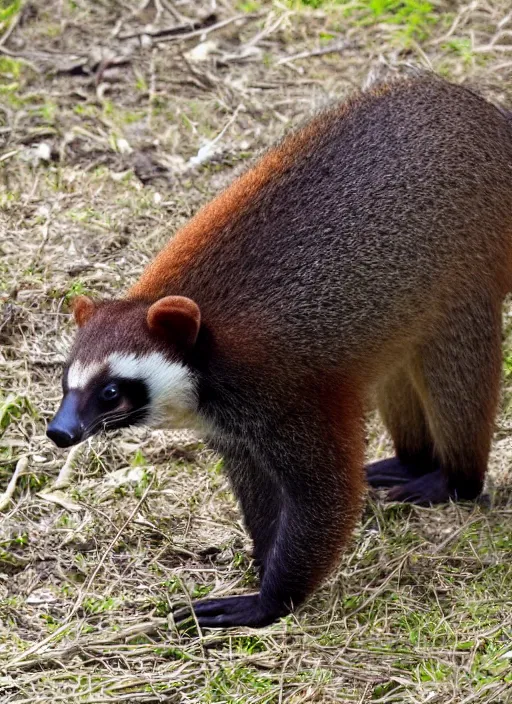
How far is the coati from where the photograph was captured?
239 inches

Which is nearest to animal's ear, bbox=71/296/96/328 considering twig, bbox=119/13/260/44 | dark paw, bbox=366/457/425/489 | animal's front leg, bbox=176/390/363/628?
animal's front leg, bbox=176/390/363/628

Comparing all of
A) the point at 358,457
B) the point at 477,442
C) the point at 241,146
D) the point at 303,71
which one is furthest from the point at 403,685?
the point at 303,71

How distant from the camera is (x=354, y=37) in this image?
11406 millimetres

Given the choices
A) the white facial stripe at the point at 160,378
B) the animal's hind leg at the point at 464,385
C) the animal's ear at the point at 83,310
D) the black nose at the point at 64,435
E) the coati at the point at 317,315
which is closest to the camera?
the black nose at the point at 64,435

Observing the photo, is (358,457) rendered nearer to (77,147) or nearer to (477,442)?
(477,442)

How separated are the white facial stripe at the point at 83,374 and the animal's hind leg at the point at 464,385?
Result: 2.20 m

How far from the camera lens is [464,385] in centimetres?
703

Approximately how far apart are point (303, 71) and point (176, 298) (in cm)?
591

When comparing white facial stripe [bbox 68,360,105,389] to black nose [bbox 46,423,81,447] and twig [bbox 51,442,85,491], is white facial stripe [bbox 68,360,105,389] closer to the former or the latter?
black nose [bbox 46,423,81,447]

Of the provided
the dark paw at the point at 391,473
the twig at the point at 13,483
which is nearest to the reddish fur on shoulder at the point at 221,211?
the twig at the point at 13,483

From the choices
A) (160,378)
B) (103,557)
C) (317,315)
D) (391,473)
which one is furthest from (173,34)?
(160,378)

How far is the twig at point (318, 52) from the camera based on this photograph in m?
11.3

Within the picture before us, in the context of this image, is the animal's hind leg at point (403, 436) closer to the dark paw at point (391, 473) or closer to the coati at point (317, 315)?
the dark paw at point (391, 473)

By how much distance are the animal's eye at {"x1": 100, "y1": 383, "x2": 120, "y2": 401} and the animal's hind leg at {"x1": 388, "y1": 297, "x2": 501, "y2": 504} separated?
2109mm
